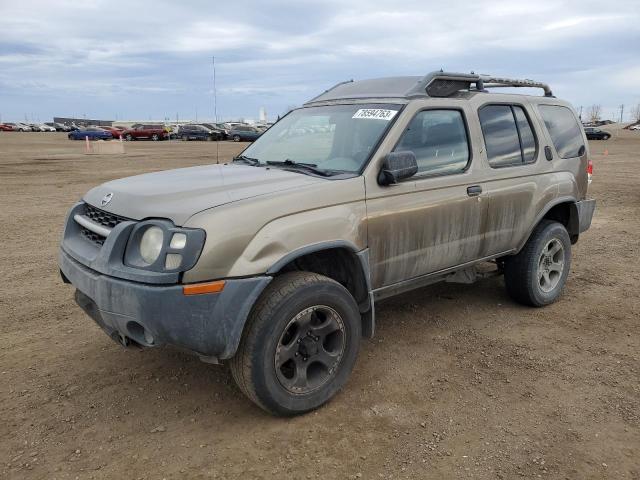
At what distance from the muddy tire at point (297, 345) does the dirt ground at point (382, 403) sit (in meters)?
0.18

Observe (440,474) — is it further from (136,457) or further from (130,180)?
(130,180)

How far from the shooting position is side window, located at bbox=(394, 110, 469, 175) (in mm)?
3822

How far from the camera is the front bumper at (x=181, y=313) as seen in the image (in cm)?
273

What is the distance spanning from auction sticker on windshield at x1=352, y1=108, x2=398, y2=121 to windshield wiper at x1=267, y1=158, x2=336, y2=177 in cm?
54

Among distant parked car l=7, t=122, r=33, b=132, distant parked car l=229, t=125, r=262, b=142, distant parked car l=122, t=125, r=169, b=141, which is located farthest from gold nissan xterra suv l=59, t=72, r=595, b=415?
distant parked car l=7, t=122, r=33, b=132

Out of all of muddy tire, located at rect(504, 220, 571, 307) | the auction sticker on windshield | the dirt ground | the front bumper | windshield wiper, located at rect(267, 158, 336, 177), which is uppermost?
the auction sticker on windshield

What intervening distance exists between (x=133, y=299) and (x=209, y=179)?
1081mm

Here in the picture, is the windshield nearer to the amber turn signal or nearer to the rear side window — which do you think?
the rear side window

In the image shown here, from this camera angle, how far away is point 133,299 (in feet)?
9.12

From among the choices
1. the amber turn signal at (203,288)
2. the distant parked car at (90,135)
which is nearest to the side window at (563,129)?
the amber turn signal at (203,288)

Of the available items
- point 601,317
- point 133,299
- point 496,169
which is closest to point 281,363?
point 133,299

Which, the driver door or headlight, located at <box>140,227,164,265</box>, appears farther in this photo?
the driver door

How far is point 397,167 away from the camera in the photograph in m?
3.45

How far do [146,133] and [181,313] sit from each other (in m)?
51.0
